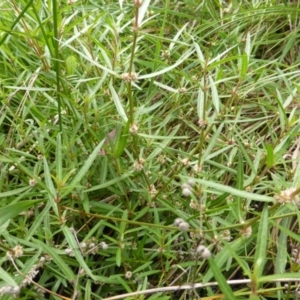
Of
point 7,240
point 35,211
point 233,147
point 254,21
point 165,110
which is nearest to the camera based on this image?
point 7,240

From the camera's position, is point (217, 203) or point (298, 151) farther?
point (298, 151)

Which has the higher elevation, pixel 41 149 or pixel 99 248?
pixel 41 149

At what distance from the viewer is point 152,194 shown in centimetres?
98

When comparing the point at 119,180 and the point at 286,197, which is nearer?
the point at 286,197

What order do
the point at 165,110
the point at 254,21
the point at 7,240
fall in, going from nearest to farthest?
the point at 7,240 < the point at 165,110 < the point at 254,21

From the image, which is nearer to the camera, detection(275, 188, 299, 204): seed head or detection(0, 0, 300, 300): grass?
detection(275, 188, 299, 204): seed head

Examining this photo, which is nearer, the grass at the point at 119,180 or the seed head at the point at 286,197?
the seed head at the point at 286,197

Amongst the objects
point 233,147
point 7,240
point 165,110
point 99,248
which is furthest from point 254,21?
point 7,240

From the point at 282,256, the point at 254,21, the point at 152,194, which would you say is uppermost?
the point at 254,21

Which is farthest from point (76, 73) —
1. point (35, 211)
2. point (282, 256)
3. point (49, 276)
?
point (282, 256)

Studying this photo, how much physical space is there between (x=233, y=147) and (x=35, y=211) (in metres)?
0.44

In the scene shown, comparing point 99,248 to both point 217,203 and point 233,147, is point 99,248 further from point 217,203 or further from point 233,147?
point 233,147

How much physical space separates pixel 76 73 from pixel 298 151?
0.54m

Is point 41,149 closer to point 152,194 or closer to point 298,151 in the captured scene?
point 152,194
